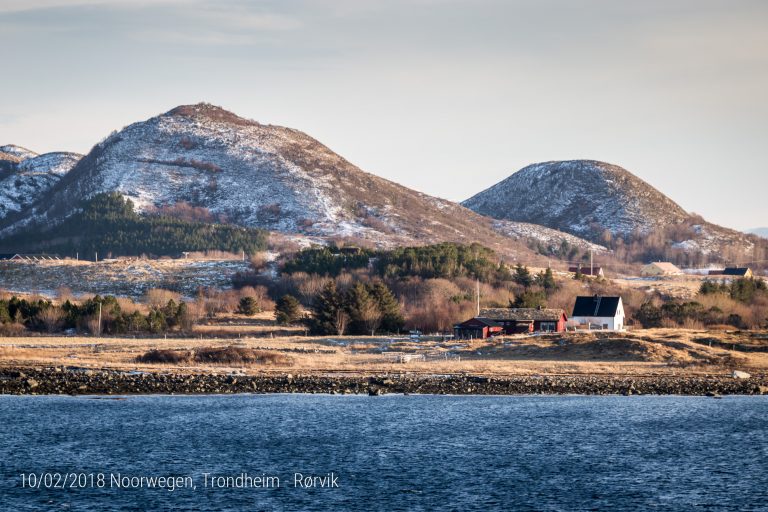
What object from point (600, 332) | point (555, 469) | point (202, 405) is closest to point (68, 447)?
point (202, 405)

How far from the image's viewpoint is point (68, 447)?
43000 mm

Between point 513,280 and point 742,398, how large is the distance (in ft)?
270

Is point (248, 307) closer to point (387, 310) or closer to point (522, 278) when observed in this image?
point (387, 310)

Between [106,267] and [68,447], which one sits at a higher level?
[106,267]

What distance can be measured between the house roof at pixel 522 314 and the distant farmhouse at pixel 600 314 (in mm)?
5325

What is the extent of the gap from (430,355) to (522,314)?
2175 centimetres

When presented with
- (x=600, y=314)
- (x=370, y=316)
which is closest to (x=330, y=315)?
(x=370, y=316)

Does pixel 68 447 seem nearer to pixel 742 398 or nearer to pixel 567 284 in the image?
pixel 742 398

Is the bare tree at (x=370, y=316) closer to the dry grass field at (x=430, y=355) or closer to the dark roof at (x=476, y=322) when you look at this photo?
the dry grass field at (x=430, y=355)

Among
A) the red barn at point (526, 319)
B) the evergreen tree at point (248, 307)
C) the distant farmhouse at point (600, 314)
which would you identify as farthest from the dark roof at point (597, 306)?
the evergreen tree at point (248, 307)

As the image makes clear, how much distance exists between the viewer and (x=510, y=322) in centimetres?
9725

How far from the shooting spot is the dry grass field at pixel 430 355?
69.4 metres

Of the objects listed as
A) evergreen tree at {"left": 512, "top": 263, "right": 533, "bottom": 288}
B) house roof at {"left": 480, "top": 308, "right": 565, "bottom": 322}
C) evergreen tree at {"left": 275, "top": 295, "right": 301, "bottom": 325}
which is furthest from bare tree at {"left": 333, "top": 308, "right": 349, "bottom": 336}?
evergreen tree at {"left": 512, "top": 263, "right": 533, "bottom": 288}

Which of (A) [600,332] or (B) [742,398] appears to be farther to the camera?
(A) [600,332]
